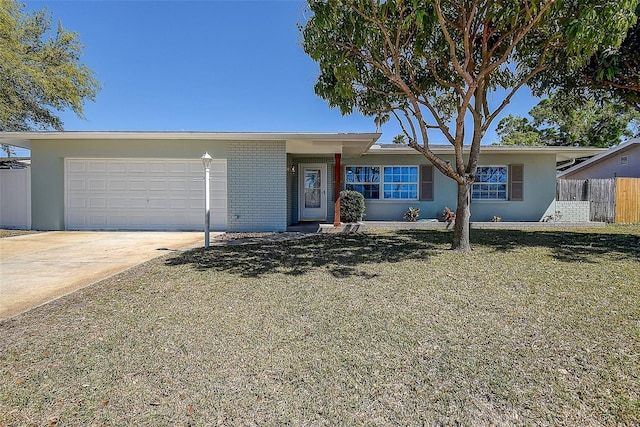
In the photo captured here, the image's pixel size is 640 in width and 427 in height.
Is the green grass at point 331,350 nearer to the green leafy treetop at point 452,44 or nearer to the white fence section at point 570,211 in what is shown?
the green leafy treetop at point 452,44

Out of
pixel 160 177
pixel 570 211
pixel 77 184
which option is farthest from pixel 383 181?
pixel 77 184

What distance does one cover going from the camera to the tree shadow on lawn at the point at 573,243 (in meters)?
6.71

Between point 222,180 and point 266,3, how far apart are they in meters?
5.35

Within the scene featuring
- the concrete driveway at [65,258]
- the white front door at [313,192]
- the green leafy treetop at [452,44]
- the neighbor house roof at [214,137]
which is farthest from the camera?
the white front door at [313,192]

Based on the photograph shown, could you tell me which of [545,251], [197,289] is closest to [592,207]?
[545,251]

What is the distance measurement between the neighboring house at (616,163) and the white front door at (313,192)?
1244cm

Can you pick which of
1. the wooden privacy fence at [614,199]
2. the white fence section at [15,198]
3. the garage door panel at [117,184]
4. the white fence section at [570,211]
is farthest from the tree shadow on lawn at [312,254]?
the wooden privacy fence at [614,199]

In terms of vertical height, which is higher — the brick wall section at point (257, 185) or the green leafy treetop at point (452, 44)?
the green leafy treetop at point (452, 44)

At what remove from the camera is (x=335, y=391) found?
225 centimetres

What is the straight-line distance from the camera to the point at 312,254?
269 inches

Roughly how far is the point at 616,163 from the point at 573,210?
6271 millimetres

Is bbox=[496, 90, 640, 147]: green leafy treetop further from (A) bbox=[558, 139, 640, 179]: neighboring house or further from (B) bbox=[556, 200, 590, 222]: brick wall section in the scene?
(B) bbox=[556, 200, 590, 222]: brick wall section

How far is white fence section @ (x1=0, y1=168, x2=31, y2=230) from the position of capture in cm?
1048

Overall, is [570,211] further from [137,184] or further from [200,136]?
[137,184]
